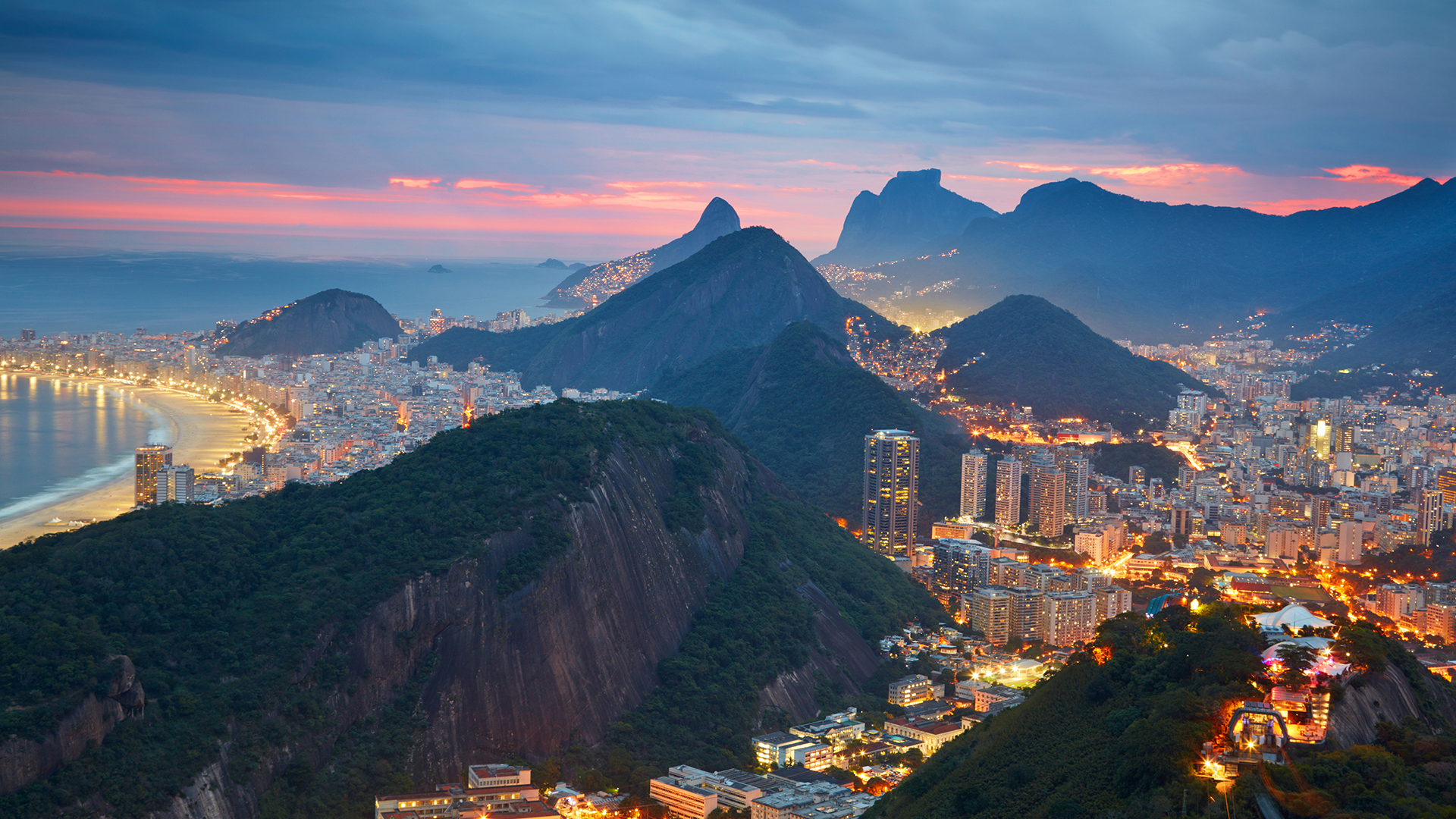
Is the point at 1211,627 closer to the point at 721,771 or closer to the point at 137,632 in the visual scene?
the point at 721,771

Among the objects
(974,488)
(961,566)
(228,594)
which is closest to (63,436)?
(228,594)

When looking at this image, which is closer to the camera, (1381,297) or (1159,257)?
(1381,297)

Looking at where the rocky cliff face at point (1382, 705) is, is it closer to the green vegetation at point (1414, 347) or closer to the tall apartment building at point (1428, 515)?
the tall apartment building at point (1428, 515)

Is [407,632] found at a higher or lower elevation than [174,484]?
lower

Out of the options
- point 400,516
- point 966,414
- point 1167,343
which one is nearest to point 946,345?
point 966,414

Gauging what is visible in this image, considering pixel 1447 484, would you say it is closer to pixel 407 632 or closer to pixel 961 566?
pixel 961 566

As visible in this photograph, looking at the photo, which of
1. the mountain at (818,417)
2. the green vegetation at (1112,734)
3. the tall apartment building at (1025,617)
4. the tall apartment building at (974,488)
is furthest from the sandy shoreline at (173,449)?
the tall apartment building at (974,488)

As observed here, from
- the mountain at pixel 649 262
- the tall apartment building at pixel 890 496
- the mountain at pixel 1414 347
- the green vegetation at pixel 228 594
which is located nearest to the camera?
the green vegetation at pixel 228 594
